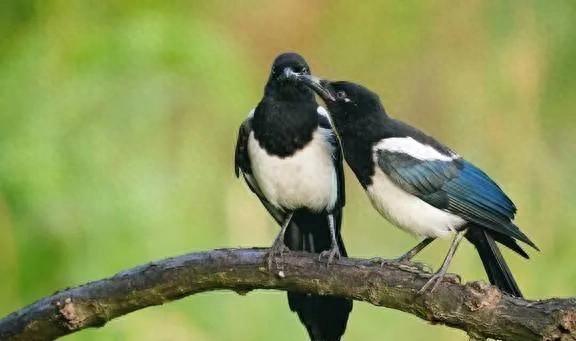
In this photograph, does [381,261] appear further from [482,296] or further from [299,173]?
[299,173]

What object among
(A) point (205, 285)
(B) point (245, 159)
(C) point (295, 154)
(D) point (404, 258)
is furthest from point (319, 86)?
(A) point (205, 285)

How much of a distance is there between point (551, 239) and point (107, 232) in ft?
4.35

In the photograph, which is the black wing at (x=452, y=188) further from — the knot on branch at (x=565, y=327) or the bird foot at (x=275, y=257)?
the knot on branch at (x=565, y=327)

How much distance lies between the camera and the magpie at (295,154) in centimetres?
305

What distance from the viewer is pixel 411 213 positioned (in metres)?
2.73

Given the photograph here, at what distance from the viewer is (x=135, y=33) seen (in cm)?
356

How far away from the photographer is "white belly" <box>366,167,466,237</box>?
2738 mm

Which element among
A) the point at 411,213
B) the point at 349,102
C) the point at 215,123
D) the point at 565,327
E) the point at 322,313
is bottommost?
the point at 322,313

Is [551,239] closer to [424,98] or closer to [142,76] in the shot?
[424,98]

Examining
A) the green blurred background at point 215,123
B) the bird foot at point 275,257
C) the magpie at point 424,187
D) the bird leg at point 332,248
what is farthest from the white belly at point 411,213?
the green blurred background at point 215,123

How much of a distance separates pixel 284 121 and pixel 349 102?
264 mm

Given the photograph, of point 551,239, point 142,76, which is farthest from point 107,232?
point 551,239

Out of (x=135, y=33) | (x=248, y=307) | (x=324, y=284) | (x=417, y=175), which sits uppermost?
(x=135, y=33)

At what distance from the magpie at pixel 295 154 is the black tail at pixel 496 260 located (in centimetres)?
40
